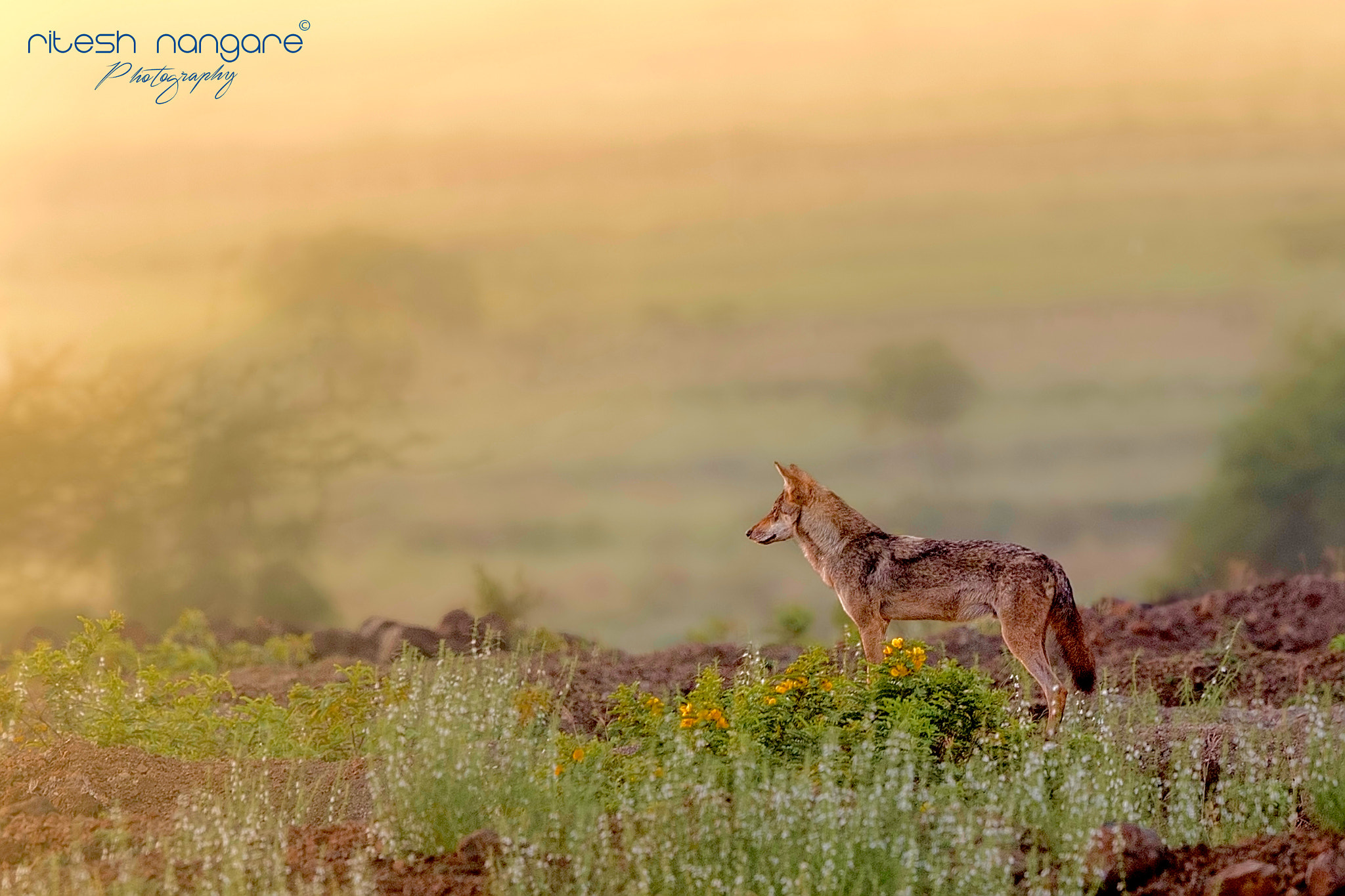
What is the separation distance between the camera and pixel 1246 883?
6074mm

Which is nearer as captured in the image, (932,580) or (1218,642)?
(932,580)

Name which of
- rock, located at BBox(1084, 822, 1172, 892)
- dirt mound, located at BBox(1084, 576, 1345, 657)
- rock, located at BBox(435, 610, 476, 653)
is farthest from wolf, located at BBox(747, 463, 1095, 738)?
rock, located at BBox(435, 610, 476, 653)

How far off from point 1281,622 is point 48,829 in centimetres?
1296

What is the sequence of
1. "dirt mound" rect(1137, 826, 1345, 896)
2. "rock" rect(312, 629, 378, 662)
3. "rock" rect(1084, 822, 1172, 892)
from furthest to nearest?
"rock" rect(312, 629, 378, 662) < "rock" rect(1084, 822, 1172, 892) < "dirt mound" rect(1137, 826, 1345, 896)

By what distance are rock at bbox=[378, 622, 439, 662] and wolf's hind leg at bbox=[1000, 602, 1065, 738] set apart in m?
6.96

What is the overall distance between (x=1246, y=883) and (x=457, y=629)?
1036cm

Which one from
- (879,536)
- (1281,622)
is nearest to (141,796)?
(879,536)

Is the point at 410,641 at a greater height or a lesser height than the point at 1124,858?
greater

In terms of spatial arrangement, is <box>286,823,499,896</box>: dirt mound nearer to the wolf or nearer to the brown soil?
the brown soil

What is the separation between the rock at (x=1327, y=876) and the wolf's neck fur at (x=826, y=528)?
480 cm

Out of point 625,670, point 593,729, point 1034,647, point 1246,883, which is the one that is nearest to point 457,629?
point 625,670

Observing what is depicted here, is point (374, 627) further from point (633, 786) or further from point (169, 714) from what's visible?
point (633, 786)

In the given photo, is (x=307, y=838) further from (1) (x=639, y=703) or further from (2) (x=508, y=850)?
(1) (x=639, y=703)

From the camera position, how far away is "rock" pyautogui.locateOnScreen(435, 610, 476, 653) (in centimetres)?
1483
